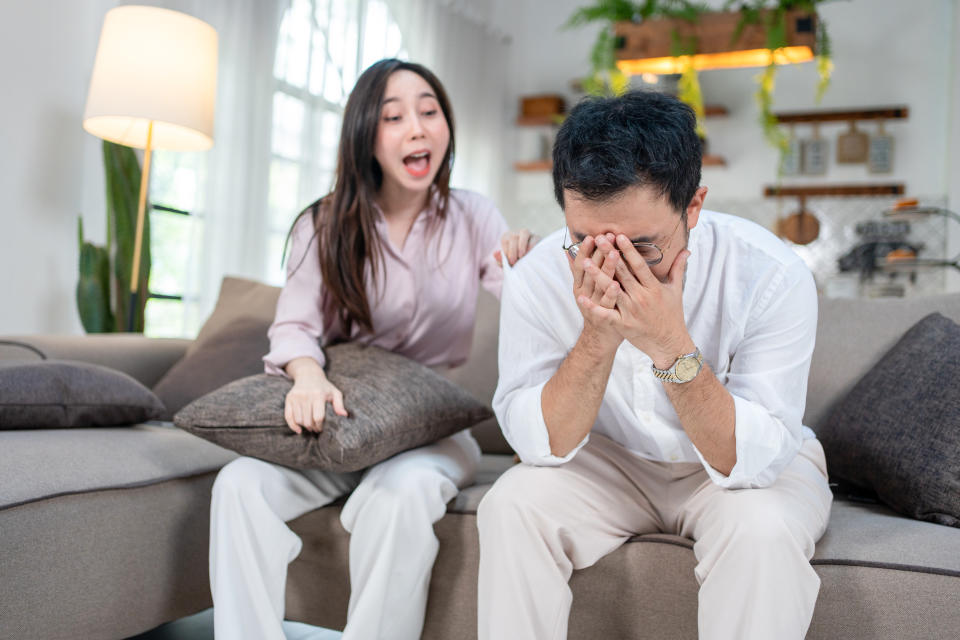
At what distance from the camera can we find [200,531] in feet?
5.29

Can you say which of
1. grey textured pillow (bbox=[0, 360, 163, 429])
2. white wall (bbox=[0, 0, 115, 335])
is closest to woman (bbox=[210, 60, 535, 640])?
grey textured pillow (bbox=[0, 360, 163, 429])

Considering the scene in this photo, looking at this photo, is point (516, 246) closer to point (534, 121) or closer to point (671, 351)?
point (671, 351)

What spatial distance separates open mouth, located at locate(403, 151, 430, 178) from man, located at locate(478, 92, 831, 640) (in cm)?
43

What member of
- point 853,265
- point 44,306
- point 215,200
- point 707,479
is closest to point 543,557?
point 707,479

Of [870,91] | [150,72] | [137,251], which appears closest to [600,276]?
[150,72]

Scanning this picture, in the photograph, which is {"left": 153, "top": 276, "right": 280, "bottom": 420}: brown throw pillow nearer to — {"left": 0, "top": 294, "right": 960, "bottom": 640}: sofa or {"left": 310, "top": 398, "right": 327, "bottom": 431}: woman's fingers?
{"left": 0, "top": 294, "right": 960, "bottom": 640}: sofa

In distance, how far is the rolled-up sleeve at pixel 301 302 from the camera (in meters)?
1.66

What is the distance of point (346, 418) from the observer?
1.44m

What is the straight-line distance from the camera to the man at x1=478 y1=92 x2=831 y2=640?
1.10m

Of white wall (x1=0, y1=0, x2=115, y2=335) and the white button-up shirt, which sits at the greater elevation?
white wall (x1=0, y1=0, x2=115, y2=335)

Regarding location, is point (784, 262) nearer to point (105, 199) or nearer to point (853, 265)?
point (105, 199)

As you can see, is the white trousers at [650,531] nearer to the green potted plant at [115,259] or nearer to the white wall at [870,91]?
the green potted plant at [115,259]

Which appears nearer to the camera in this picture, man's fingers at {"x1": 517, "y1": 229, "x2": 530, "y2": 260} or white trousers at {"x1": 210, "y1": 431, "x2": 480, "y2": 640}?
white trousers at {"x1": 210, "y1": 431, "x2": 480, "y2": 640}

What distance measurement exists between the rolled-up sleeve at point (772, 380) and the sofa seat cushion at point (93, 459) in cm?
96
